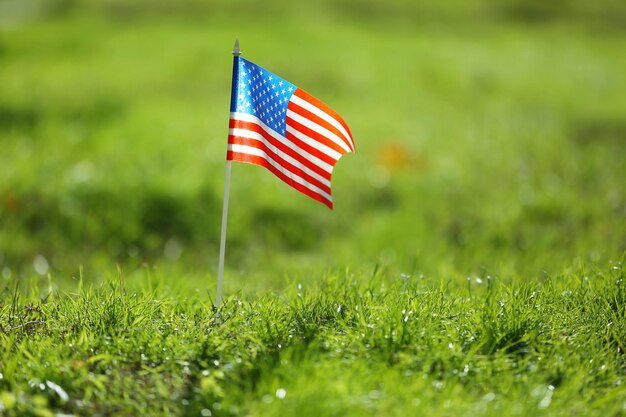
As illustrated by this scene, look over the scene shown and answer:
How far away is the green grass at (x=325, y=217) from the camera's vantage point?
3.69 meters

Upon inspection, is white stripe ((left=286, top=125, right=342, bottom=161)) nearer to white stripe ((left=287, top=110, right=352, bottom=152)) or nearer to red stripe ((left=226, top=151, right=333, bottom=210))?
white stripe ((left=287, top=110, right=352, bottom=152))

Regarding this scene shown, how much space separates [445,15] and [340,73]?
5.12 metres

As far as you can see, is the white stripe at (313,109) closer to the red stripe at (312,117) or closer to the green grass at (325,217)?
the red stripe at (312,117)

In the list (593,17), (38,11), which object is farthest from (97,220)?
(593,17)

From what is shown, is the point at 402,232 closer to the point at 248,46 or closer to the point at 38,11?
the point at 248,46

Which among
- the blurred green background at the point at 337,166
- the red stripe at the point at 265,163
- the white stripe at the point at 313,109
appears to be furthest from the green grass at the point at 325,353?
the white stripe at the point at 313,109

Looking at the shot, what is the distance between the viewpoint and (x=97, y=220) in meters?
7.77

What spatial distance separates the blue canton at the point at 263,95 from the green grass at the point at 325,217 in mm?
1063

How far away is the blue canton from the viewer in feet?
13.9

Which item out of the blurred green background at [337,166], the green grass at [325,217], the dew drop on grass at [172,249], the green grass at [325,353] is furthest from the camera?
the blurred green background at [337,166]

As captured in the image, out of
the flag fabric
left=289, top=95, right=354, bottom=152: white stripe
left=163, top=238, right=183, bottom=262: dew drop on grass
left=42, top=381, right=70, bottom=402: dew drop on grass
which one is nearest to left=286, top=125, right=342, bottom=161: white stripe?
the flag fabric

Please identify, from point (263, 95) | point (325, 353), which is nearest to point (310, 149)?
point (263, 95)

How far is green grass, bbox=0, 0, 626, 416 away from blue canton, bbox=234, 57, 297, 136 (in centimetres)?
106

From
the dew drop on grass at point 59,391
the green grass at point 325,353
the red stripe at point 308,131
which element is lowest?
the dew drop on grass at point 59,391
